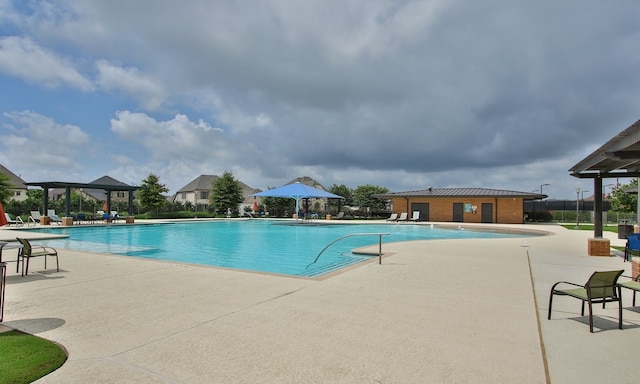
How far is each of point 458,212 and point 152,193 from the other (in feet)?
102

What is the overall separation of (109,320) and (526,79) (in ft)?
59.9

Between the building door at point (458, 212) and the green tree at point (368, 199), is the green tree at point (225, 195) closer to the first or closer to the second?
the green tree at point (368, 199)

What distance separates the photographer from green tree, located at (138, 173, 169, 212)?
37.4 m

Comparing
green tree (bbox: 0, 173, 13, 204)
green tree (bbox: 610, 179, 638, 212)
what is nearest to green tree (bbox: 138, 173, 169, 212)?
green tree (bbox: 0, 173, 13, 204)

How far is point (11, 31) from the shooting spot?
39.2 ft

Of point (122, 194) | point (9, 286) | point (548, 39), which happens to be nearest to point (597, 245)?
point (548, 39)

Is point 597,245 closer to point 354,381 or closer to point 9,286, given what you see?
point 354,381

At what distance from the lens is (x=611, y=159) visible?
8.36m

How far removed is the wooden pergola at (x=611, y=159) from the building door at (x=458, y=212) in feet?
73.9

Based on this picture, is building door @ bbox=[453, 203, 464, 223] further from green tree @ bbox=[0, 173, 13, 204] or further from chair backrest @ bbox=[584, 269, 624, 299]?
green tree @ bbox=[0, 173, 13, 204]

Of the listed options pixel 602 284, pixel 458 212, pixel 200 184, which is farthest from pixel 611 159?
pixel 200 184

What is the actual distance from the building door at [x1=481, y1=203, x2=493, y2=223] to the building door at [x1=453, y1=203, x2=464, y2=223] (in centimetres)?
184

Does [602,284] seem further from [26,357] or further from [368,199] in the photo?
[368,199]

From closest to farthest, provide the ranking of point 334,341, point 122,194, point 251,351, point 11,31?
point 251,351 → point 334,341 → point 11,31 → point 122,194
